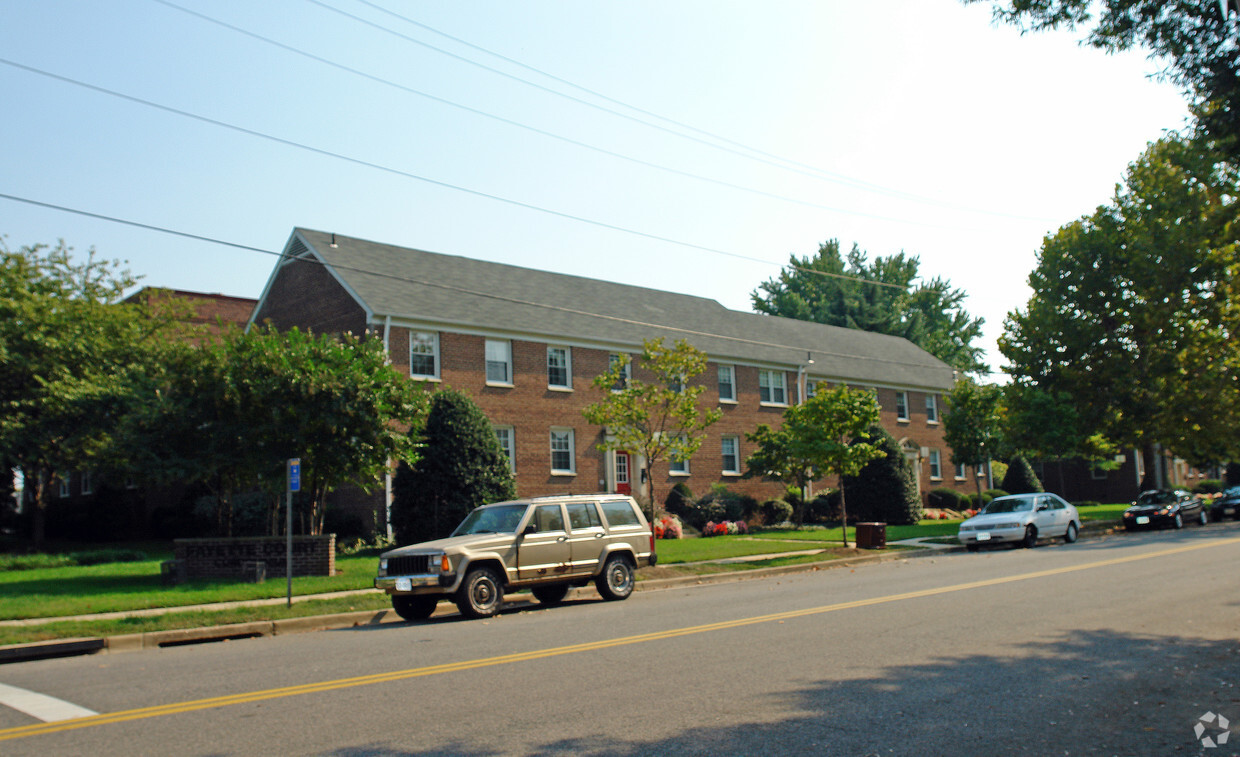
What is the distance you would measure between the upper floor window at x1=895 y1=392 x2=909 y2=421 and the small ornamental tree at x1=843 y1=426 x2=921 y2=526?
11390mm

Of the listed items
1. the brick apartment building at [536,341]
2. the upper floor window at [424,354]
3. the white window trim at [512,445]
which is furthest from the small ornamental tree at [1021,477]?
the upper floor window at [424,354]

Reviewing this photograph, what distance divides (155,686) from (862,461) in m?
19.4

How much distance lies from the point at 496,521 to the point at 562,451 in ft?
58.0

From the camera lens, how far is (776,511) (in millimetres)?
35625

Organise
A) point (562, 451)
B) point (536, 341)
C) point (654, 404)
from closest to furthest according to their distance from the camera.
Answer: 1. point (654, 404)
2. point (536, 341)
3. point (562, 451)

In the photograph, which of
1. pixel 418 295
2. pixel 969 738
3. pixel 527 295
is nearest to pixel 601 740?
pixel 969 738

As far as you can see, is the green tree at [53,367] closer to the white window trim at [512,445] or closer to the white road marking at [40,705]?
the white window trim at [512,445]

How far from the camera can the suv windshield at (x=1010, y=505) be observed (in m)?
25.5

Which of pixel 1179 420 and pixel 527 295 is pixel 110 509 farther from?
pixel 1179 420

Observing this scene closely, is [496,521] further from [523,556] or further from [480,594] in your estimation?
[480,594]

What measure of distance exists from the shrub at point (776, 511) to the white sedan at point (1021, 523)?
1023 centimetres

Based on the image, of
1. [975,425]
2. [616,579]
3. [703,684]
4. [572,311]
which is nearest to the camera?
[703,684]

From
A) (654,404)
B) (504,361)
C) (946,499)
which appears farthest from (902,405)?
(654,404)

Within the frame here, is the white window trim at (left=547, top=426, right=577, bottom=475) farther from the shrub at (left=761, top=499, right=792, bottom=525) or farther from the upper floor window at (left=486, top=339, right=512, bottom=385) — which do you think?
the shrub at (left=761, top=499, right=792, bottom=525)
